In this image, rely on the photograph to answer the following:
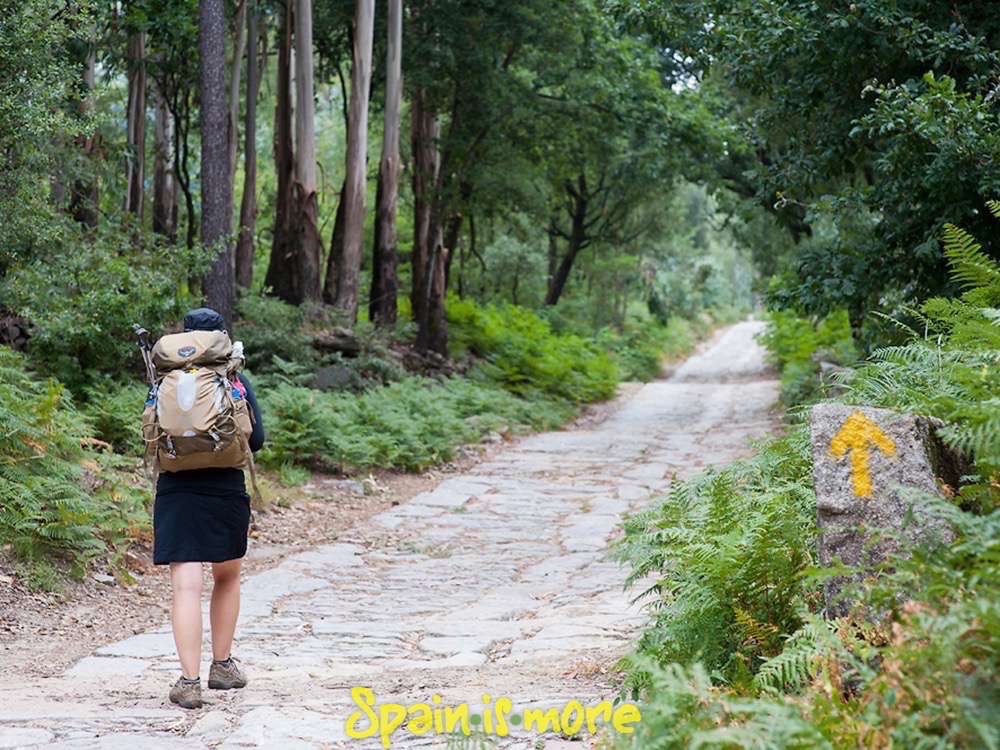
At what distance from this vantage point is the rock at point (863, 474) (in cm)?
438

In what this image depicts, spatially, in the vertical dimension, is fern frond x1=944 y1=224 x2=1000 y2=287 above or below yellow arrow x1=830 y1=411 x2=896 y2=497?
above

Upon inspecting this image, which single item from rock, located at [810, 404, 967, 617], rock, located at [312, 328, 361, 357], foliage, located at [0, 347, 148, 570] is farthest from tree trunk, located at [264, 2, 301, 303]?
rock, located at [810, 404, 967, 617]

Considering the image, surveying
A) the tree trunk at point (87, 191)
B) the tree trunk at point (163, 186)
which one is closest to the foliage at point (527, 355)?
the tree trunk at point (163, 186)

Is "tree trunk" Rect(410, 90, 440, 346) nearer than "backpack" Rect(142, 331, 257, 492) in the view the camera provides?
No

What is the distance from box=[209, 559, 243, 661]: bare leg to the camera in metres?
5.94

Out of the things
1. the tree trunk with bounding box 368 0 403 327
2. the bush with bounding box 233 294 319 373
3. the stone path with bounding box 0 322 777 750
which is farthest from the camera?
the tree trunk with bounding box 368 0 403 327

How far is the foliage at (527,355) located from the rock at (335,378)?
5.88 meters

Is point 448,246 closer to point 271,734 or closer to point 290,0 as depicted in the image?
point 290,0

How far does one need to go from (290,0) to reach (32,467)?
13394 millimetres

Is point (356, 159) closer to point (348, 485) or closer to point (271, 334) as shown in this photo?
point (271, 334)

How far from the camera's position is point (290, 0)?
68.0ft

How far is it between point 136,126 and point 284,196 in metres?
3.75

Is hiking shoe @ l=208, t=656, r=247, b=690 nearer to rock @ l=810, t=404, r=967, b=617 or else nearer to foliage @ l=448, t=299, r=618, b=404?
rock @ l=810, t=404, r=967, b=617

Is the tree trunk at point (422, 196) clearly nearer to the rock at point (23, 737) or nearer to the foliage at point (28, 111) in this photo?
the foliage at point (28, 111)
